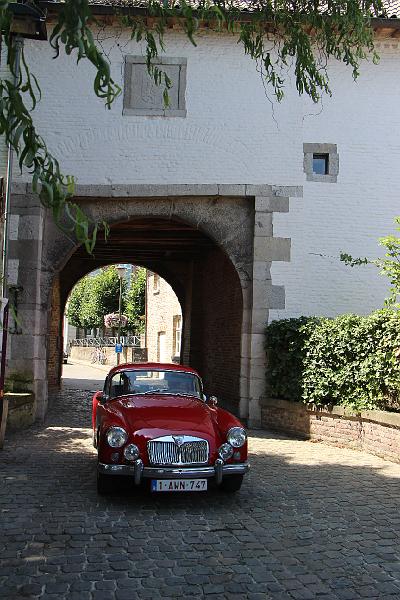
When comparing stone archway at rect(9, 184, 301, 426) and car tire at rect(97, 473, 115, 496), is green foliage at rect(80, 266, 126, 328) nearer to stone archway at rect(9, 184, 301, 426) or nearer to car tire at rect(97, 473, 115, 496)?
stone archway at rect(9, 184, 301, 426)

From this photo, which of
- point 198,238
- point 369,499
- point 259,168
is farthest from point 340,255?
point 369,499

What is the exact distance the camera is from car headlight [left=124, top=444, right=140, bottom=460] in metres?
6.19

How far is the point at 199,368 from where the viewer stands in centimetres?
1994

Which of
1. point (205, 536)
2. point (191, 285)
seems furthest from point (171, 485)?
Answer: point (191, 285)

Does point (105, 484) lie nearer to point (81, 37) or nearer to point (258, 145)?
point (81, 37)

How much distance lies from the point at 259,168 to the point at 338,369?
14.9 feet

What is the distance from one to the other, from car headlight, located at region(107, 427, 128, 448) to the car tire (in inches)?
17.9

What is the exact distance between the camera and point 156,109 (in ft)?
41.1

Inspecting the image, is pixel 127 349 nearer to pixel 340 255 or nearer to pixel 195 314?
pixel 195 314

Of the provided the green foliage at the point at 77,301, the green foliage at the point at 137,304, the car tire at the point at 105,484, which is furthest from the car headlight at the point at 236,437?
the green foliage at the point at 77,301

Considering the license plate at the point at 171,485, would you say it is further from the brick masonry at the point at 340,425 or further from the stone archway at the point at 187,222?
the stone archway at the point at 187,222

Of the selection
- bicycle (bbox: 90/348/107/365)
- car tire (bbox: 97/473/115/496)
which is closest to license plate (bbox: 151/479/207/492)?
car tire (bbox: 97/473/115/496)

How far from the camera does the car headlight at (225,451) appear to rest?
6426mm

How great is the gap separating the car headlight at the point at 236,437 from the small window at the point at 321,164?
24.6ft
